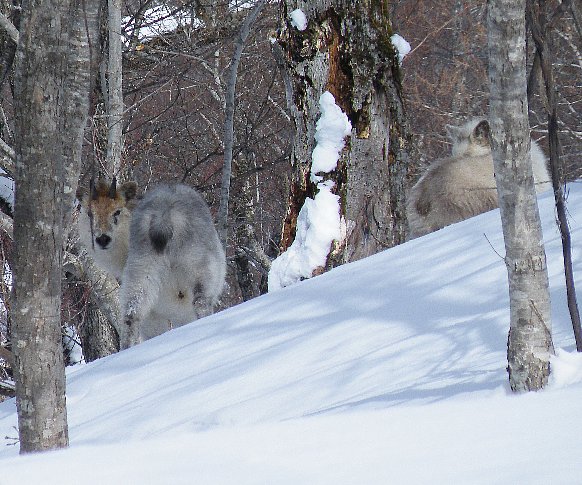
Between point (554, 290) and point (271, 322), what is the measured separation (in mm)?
1529

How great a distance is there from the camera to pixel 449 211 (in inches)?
368

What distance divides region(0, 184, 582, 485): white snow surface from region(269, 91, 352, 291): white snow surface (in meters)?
1.48

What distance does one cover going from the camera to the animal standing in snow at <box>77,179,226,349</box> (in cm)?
861

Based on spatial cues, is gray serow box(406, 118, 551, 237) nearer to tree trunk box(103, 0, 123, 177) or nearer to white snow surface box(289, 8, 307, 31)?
white snow surface box(289, 8, 307, 31)

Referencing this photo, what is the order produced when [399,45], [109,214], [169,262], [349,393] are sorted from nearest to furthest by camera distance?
[349,393] < [399,45] < [169,262] < [109,214]

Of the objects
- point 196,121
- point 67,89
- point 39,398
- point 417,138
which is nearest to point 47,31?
point 67,89

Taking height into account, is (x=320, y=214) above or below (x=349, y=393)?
above

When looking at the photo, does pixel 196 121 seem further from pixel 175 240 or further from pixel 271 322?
pixel 271 322

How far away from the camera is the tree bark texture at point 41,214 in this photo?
388 centimetres

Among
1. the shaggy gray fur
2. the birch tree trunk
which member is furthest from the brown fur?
the birch tree trunk

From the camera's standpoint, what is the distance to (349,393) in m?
4.12

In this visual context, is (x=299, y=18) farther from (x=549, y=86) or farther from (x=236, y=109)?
(x=236, y=109)

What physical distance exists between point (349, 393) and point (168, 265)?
15.6 ft

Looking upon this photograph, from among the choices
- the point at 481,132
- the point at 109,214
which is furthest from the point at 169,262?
the point at 481,132
